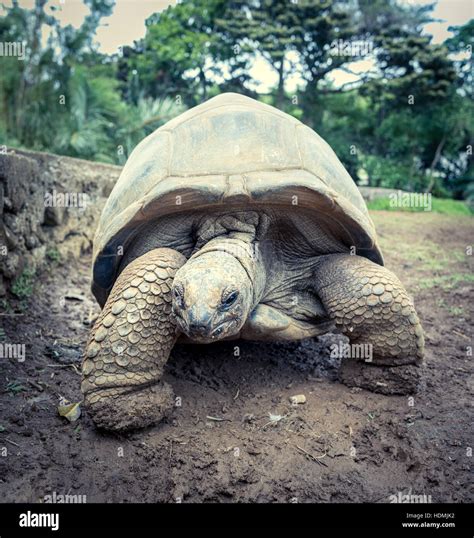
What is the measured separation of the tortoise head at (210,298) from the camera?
80.6 inches

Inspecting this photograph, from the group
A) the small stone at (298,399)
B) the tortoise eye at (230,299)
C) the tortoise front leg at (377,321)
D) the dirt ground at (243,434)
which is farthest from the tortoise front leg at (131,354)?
the tortoise front leg at (377,321)

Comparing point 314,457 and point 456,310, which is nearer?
point 314,457

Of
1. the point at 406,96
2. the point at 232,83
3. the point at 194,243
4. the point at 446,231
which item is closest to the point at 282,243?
the point at 194,243

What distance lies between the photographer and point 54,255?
15.5 feet

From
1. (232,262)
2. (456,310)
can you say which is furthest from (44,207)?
(456,310)

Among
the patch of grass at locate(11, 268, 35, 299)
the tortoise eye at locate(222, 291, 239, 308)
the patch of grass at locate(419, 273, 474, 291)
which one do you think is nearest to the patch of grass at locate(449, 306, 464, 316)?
the patch of grass at locate(419, 273, 474, 291)

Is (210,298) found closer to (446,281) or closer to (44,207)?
(44,207)

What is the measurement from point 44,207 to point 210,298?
317 cm

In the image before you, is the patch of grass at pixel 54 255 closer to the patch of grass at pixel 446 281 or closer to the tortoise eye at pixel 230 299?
the tortoise eye at pixel 230 299

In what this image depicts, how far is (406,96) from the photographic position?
1781cm

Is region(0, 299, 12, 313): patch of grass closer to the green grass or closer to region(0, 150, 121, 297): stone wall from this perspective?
region(0, 150, 121, 297): stone wall

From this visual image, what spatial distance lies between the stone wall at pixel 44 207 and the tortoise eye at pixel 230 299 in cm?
212

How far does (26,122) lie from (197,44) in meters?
7.37
